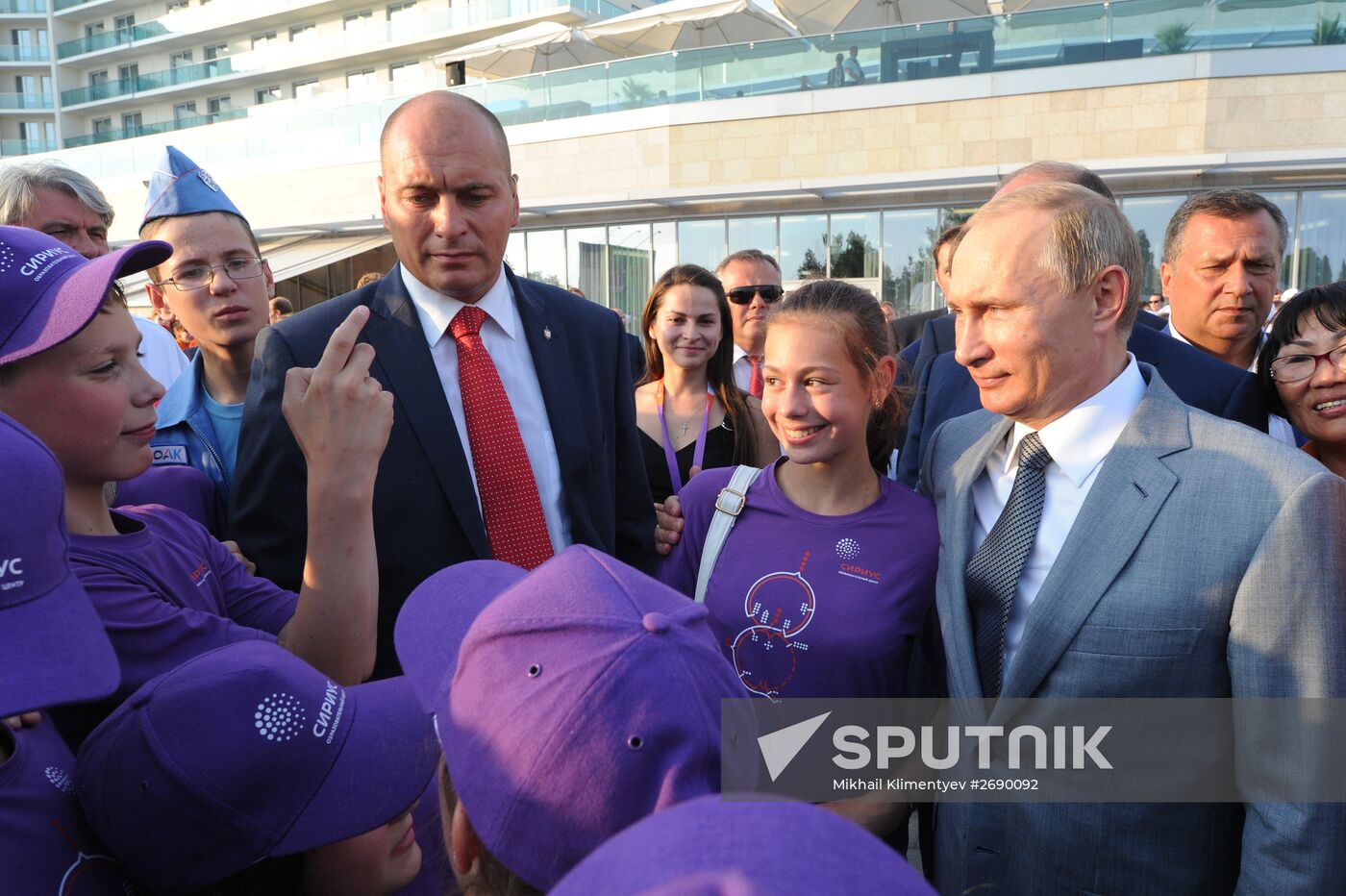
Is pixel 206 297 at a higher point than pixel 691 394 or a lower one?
higher

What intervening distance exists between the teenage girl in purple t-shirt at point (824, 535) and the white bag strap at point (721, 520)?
0.07ft

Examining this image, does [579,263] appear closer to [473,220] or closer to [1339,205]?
[1339,205]

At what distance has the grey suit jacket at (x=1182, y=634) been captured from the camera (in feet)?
5.53

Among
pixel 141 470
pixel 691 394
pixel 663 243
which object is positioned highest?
pixel 663 243

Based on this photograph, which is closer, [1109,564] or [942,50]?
[1109,564]

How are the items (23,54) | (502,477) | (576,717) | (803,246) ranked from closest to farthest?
1. (576,717)
2. (502,477)
3. (803,246)
4. (23,54)

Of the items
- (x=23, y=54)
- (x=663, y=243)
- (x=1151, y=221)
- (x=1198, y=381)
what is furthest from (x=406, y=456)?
(x=23, y=54)

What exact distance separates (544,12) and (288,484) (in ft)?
109

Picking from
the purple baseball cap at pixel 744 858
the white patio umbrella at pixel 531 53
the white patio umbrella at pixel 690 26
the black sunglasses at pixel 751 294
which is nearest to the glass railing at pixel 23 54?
the white patio umbrella at pixel 531 53

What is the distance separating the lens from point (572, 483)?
8.26ft

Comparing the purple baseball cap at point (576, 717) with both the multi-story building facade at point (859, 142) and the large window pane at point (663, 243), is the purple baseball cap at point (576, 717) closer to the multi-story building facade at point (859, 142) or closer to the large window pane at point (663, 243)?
the multi-story building facade at point (859, 142)

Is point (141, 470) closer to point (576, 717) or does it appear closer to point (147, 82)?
point (576, 717)

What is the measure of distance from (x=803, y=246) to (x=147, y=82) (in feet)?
122

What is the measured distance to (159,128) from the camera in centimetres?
3934
